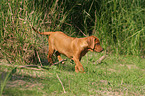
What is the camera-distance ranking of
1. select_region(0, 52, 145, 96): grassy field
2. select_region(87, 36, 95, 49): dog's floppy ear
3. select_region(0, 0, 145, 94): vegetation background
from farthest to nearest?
select_region(0, 0, 145, 94): vegetation background
select_region(87, 36, 95, 49): dog's floppy ear
select_region(0, 52, 145, 96): grassy field

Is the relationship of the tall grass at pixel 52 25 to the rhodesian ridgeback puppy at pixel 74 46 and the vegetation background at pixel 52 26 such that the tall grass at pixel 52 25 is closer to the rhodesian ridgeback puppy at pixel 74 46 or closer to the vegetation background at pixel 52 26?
the vegetation background at pixel 52 26

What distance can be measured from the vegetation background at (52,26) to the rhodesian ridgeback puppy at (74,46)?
0.37m

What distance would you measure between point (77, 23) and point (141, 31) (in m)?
2.59

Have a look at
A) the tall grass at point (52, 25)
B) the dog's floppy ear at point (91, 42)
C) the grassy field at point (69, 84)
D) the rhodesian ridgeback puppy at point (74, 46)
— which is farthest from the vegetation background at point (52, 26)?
the dog's floppy ear at point (91, 42)

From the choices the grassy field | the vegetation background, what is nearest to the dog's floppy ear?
the grassy field

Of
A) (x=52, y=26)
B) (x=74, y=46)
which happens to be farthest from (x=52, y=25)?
(x=74, y=46)

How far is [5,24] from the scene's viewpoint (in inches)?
218

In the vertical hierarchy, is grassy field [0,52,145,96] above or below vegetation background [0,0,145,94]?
below

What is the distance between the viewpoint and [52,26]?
6.93 metres

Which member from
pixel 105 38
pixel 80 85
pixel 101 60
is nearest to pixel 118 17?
pixel 105 38

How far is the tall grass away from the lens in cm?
550

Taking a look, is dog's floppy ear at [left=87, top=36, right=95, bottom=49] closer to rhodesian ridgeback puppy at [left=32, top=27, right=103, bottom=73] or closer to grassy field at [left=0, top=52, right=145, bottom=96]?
rhodesian ridgeback puppy at [left=32, top=27, right=103, bottom=73]

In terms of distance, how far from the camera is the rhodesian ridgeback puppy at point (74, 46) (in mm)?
5152

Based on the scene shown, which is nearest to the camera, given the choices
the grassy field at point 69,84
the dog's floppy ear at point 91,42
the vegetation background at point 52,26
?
the grassy field at point 69,84
